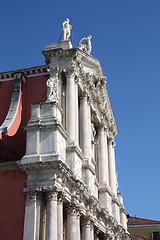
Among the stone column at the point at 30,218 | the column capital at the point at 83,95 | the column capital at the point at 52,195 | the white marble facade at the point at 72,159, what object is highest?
the column capital at the point at 83,95

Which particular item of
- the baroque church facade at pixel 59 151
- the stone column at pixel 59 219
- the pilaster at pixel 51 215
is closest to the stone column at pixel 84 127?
the baroque church facade at pixel 59 151

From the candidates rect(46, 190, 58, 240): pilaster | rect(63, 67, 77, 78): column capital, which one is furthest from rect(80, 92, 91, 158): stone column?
rect(46, 190, 58, 240): pilaster

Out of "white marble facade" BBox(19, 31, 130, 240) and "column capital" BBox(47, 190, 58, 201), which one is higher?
"white marble facade" BBox(19, 31, 130, 240)

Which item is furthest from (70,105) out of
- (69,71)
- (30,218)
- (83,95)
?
(30,218)

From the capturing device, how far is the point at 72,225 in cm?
1428

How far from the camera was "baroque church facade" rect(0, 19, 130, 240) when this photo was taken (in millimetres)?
13016

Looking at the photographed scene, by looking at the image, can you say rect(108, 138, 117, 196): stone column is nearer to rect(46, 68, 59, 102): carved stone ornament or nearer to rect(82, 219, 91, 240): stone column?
rect(82, 219, 91, 240): stone column

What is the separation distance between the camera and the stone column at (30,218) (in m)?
12.4

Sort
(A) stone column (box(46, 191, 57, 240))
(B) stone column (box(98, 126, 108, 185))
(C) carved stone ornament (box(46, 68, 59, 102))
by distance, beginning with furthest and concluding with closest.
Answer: (B) stone column (box(98, 126, 108, 185))
(C) carved stone ornament (box(46, 68, 59, 102))
(A) stone column (box(46, 191, 57, 240))

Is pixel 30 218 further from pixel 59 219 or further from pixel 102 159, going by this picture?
pixel 102 159

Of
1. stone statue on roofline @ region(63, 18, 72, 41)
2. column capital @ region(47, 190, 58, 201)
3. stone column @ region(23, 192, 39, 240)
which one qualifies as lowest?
stone column @ region(23, 192, 39, 240)

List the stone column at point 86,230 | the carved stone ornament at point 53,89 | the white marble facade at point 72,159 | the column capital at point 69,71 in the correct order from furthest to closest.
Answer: the column capital at point 69,71, the stone column at point 86,230, the carved stone ornament at point 53,89, the white marble facade at point 72,159

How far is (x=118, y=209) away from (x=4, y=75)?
870cm

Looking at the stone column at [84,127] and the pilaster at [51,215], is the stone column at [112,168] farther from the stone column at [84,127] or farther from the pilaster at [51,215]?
the pilaster at [51,215]
